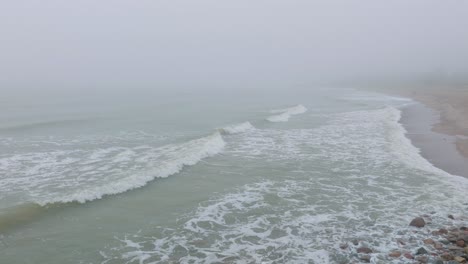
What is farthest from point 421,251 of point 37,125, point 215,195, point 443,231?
point 37,125

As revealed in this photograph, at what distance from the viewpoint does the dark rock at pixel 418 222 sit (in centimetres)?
1025

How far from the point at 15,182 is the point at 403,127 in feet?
78.0

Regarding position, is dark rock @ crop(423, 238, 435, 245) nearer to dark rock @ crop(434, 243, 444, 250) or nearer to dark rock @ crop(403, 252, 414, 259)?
dark rock @ crop(434, 243, 444, 250)

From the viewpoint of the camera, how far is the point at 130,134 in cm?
2580

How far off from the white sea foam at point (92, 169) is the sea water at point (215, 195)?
53 millimetres

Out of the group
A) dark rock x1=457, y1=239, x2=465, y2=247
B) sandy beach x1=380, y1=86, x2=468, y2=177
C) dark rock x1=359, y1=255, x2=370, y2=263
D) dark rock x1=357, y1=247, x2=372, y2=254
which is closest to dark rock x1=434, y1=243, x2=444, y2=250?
dark rock x1=457, y1=239, x2=465, y2=247

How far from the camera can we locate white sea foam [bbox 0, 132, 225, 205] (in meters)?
13.9

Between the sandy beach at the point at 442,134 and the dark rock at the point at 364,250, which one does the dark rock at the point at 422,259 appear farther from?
the sandy beach at the point at 442,134

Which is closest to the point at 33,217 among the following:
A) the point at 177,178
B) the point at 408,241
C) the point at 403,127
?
the point at 177,178

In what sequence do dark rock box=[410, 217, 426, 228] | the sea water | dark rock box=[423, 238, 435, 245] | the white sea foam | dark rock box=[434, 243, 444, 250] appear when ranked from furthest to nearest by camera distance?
1. the white sea foam
2. dark rock box=[410, 217, 426, 228]
3. the sea water
4. dark rock box=[423, 238, 435, 245]
5. dark rock box=[434, 243, 444, 250]

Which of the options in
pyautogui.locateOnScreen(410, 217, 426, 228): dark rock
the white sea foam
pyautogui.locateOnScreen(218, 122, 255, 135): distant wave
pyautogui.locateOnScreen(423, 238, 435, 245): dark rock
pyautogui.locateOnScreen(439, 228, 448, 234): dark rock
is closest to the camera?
pyautogui.locateOnScreen(423, 238, 435, 245): dark rock

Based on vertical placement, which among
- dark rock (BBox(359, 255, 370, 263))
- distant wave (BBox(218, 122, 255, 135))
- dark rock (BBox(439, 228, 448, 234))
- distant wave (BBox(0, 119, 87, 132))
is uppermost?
distant wave (BBox(0, 119, 87, 132))

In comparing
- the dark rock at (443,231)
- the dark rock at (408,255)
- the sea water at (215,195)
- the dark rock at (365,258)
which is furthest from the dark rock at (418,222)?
the dark rock at (365,258)

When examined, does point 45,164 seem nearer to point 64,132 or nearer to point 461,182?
point 64,132
